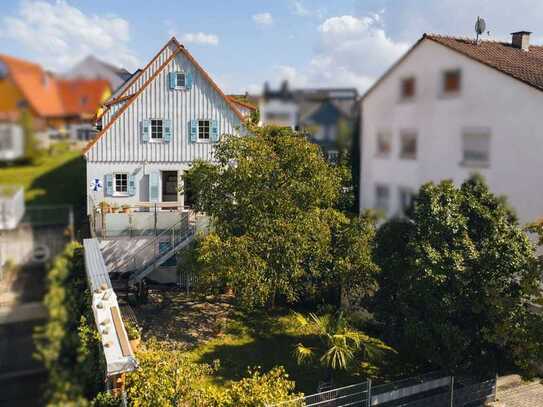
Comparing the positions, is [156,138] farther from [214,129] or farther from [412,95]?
[412,95]

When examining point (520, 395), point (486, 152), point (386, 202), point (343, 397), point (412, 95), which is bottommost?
point (520, 395)

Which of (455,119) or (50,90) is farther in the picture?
(455,119)

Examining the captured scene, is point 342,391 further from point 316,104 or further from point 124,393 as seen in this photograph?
point 316,104

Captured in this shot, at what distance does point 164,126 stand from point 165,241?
257cm

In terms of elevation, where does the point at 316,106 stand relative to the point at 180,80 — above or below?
below

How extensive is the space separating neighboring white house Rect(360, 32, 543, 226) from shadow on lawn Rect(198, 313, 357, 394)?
375 cm

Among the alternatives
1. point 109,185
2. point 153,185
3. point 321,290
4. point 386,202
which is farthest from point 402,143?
point 153,185

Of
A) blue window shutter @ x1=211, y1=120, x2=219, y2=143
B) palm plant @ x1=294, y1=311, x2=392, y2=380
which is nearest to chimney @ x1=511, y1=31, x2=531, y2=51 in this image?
palm plant @ x1=294, y1=311, x2=392, y2=380

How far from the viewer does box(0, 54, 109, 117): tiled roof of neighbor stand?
4.04 feet

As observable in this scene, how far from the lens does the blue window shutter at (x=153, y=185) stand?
9.94 meters

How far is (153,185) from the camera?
32.7 ft

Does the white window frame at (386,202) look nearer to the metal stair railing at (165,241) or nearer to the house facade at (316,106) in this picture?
the house facade at (316,106)

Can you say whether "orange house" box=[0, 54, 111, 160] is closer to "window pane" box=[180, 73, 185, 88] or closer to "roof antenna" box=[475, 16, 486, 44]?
"roof antenna" box=[475, 16, 486, 44]

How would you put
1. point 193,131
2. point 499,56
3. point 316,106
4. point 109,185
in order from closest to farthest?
point 316,106, point 499,56, point 109,185, point 193,131
